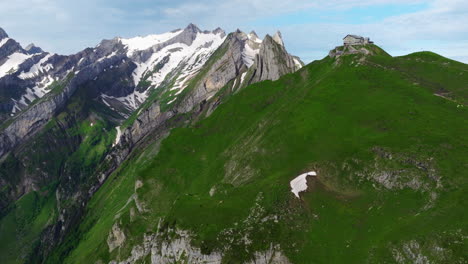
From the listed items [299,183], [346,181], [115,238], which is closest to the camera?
[346,181]

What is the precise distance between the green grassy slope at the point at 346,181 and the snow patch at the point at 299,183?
5.72 ft

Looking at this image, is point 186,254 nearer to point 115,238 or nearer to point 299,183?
point 299,183

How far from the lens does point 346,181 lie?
83.6 metres

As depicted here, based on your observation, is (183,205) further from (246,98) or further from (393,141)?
(246,98)

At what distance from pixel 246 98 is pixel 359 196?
392 ft

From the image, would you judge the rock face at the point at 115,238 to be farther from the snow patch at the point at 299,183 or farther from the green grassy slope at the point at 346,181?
the snow patch at the point at 299,183

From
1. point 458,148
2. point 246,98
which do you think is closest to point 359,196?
point 458,148

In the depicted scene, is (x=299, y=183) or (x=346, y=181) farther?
(x=299, y=183)

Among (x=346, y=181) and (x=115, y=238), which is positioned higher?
(x=346, y=181)

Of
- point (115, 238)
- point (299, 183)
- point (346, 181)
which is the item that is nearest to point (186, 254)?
point (299, 183)

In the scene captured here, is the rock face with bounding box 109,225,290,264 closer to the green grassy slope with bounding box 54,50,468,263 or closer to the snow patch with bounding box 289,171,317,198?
the green grassy slope with bounding box 54,50,468,263

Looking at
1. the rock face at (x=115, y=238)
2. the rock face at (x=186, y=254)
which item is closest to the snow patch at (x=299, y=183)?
the rock face at (x=186, y=254)

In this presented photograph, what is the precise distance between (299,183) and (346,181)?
1187 centimetres

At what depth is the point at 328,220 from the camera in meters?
73.2
